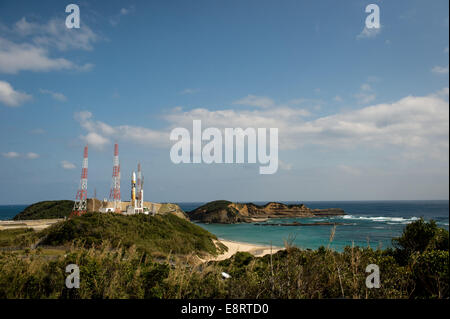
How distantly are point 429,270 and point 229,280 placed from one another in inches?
187

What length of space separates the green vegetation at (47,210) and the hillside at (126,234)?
3928 centimetres

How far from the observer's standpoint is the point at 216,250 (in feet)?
113

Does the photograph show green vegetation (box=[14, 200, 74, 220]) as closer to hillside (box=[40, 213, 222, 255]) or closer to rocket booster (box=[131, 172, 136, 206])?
rocket booster (box=[131, 172, 136, 206])

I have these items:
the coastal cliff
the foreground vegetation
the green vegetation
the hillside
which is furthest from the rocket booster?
the coastal cliff

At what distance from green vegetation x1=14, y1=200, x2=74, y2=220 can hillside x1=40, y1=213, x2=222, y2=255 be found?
39.3 metres

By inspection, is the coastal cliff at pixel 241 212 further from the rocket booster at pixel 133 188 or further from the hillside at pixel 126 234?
the hillside at pixel 126 234

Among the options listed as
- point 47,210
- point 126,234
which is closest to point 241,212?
point 47,210

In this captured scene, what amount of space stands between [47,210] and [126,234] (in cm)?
5487

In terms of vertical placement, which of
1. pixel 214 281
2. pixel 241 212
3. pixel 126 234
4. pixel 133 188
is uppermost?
pixel 133 188

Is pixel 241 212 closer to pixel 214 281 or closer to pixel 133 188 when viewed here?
pixel 133 188

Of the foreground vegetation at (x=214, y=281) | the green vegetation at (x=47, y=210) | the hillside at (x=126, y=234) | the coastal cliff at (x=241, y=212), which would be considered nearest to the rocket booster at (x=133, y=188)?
the hillside at (x=126, y=234)

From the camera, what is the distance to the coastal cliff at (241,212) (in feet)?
302

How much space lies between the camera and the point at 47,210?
69.0 m
